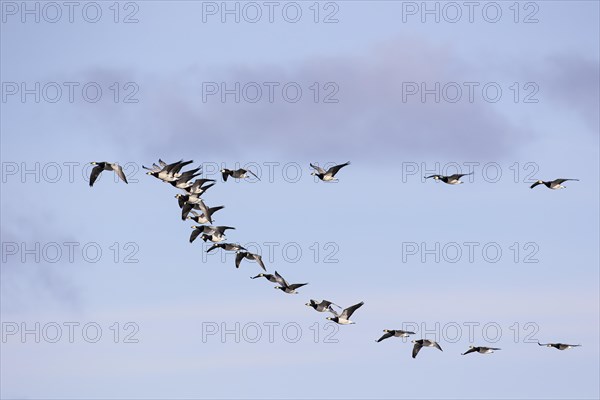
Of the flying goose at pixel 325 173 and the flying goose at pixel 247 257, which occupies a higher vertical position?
the flying goose at pixel 325 173

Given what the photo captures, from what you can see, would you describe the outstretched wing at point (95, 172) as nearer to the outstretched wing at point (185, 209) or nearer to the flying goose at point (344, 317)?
the outstretched wing at point (185, 209)

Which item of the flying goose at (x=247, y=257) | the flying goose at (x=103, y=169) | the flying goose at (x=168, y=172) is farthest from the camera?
the flying goose at (x=247, y=257)

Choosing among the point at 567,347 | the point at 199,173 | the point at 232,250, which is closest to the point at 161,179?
the point at 199,173

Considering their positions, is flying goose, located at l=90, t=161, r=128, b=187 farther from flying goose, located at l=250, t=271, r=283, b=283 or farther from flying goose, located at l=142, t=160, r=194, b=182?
flying goose, located at l=250, t=271, r=283, b=283

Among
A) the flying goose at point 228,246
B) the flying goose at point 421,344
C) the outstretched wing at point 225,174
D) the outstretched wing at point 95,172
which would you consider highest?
the outstretched wing at point 225,174

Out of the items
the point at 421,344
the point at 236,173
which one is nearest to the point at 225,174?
the point at 236,173

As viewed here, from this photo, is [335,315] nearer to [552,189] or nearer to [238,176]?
[238,176]

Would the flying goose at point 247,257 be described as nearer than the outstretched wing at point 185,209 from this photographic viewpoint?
No

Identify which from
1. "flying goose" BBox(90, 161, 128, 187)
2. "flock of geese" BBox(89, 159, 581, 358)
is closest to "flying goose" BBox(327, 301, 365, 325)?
"flock of geese" BBox(89, 159, 581, 358)

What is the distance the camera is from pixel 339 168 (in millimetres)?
123375

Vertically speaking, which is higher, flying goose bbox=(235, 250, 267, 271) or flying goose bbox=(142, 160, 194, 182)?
flying goose bbox=(142, 160, 194, 182)

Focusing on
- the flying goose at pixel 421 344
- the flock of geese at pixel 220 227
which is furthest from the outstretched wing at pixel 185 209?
the flying goose at pixel 421 344

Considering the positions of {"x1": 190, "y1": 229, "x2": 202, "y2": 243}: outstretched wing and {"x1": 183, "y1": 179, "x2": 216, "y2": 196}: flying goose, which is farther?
{"x1": 190, "y1": 229, "x2": 202, "y2": 243}: outstretched wing

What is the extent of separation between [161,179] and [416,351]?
3009cm
